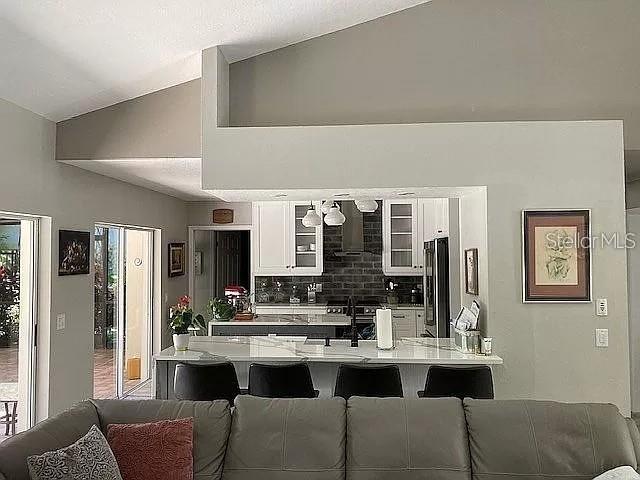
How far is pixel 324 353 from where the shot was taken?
428 cm

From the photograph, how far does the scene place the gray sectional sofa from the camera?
2818 mm

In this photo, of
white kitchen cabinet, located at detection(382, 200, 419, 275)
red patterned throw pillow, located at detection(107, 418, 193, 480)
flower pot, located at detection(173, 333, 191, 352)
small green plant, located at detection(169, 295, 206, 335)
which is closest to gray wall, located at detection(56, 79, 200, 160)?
small green plant, located at detection(169, 295, 206, 335)

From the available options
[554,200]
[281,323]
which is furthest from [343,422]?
[281,323]

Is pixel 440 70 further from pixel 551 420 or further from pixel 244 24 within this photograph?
pixel 551 420

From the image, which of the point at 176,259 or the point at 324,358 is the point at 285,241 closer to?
the point at 176,259

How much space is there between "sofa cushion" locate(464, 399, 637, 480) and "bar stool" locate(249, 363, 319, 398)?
116cm

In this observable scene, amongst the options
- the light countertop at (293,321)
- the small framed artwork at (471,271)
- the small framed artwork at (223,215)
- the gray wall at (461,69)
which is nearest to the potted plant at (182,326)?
the gray wall at (461,69)

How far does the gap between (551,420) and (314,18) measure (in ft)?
10.4

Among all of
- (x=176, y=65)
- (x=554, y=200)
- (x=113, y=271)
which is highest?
(x=176, y=65)

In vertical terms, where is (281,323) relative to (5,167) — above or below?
below

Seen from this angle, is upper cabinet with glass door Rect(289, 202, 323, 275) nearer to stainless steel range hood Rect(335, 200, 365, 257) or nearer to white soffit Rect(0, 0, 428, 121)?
stainless steel range hood Rect(335, 200, 365, 257)

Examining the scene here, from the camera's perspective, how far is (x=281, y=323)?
7152 millimetres

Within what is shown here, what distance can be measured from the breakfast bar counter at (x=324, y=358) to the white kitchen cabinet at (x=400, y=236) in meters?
3.39

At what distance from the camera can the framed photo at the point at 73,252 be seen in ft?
17.2
